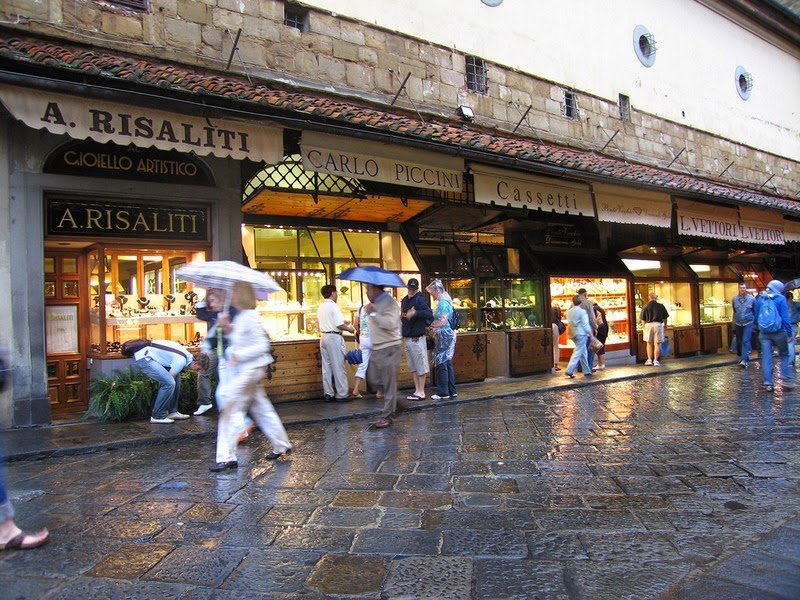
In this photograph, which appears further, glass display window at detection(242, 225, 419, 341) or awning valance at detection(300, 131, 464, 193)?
glass display window at detection(242, 225, 419, 341)

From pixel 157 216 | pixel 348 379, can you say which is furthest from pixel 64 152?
pixel 348 379

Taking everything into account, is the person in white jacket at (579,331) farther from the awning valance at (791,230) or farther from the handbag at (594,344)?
the awning valance at (791,230)

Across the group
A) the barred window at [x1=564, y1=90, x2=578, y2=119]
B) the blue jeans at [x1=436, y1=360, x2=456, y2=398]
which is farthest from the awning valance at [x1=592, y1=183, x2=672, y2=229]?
the blue jeans at [x1=436, y1=360, x2=456, y2=398]

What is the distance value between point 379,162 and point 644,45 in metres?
11.2

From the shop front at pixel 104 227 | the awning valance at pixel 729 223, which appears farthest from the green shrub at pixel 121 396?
the awning valance at pixel 729 223

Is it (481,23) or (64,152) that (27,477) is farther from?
(481,23)

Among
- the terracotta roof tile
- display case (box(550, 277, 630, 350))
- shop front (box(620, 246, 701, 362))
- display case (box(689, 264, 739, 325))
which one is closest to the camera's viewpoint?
the terracotta roof tile

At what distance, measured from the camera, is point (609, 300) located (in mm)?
14547

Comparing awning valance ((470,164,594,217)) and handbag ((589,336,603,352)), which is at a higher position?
awning valance ((470,164,594,217))

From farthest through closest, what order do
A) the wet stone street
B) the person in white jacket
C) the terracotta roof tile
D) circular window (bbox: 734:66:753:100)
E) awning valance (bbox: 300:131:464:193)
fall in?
circular window (bbox: 734:66:753:100) → the person in white jacket → awning valance (bbox: 300:131:464:193) → the terracotta roof tile → the wet stone street

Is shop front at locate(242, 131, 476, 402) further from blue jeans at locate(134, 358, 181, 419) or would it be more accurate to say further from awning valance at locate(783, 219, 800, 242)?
awning valance at locate(783, 219, 800, 242)

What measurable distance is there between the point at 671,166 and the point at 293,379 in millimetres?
12413

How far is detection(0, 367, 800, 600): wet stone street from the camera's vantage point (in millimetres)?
3041

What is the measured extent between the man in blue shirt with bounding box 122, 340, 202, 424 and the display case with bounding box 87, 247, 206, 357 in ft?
2.96
